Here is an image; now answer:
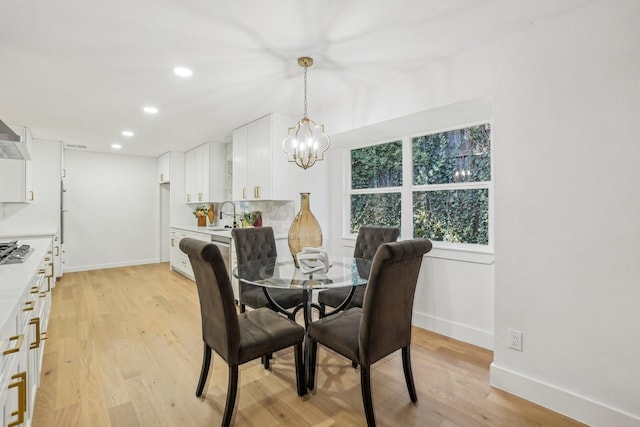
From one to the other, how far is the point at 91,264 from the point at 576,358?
737 centimetres

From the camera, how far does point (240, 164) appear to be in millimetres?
4445

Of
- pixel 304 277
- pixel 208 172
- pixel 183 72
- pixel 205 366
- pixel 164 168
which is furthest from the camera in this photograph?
pixel 164 168

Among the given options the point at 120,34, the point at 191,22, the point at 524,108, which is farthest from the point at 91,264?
the point at 524,108

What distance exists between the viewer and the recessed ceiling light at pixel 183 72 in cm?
257

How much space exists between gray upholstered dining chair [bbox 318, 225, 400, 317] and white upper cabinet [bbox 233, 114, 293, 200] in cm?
128

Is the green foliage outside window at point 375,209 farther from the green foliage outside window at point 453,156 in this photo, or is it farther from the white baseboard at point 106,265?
the white baseboard at point 106,265

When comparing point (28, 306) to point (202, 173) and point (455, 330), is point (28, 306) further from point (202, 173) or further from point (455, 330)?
point (202, 173)

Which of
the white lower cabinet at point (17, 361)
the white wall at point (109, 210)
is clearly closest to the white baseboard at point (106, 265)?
the white wall at point (109, 210)

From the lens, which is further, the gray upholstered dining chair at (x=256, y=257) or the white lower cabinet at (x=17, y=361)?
the gray upholstered dining chair at (x=256, y=257)

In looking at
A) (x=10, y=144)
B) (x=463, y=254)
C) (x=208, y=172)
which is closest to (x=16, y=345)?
(x=10, y=144)

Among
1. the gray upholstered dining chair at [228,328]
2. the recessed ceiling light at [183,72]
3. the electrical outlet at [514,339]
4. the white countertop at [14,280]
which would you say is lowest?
the electrical outlet at [514,339]

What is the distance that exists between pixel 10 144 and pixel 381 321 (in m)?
2.89

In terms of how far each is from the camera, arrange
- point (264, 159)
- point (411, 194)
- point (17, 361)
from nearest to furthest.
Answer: point (17, 361) < point (411, 194) < point (264, 159)

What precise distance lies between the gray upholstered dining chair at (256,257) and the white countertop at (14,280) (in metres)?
1.30
